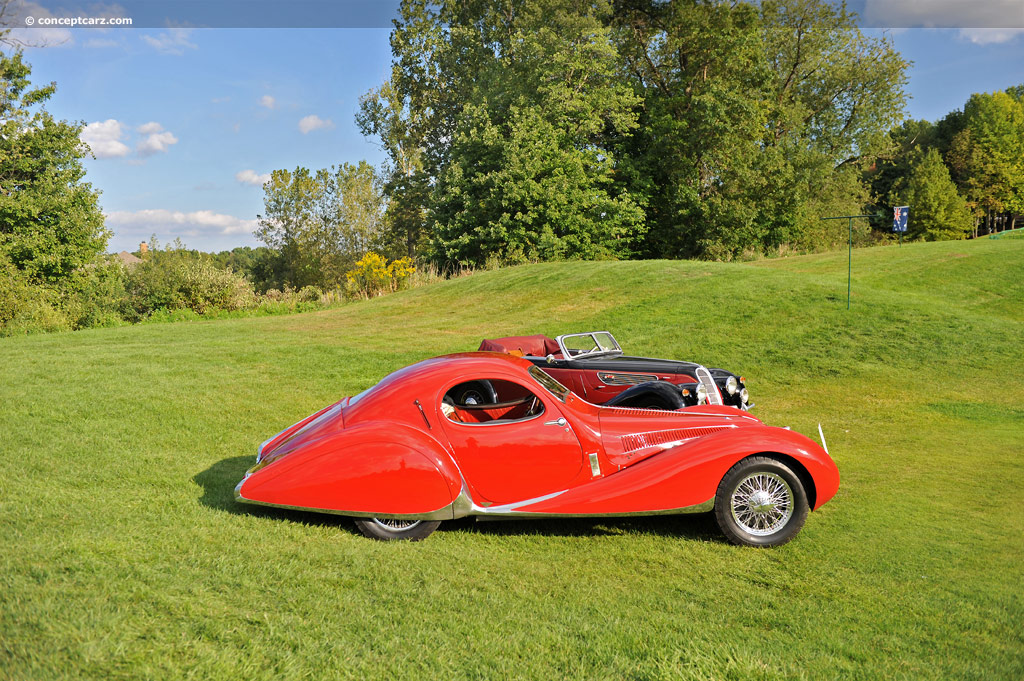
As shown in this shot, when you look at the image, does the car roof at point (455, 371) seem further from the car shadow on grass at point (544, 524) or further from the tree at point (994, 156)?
the tree at point (994, 156)

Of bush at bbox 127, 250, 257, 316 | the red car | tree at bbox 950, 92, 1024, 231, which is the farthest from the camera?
tree at bbox 950, 92, 1024, 231

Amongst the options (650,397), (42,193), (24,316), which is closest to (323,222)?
(42,193)

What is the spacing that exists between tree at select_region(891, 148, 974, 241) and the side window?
57.2 meters

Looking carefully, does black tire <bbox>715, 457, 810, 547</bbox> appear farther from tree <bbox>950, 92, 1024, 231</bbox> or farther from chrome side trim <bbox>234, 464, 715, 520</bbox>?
tree <bbox>950, 92, 1024, 231</bbox>

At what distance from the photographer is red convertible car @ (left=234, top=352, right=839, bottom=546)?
5.56 meters

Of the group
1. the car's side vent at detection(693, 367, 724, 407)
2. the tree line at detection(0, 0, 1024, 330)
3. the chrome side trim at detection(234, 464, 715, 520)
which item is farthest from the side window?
the tree line at detection(0, 0, 1024, 330)

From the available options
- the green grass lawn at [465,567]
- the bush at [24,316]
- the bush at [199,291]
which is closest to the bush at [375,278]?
the bush at [199,291]

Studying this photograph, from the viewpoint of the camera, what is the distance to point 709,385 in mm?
10023

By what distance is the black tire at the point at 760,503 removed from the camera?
572cm

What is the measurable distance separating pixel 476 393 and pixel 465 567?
2.19 meters

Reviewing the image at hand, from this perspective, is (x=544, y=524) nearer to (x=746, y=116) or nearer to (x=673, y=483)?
(x=673, y=483)

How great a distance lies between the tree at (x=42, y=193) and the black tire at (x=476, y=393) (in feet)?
124

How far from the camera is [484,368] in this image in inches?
237

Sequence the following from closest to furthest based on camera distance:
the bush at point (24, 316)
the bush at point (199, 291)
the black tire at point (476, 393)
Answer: the black tire at point (476, 393), the bush at point (24, 316), the bush at point (199, 291)
